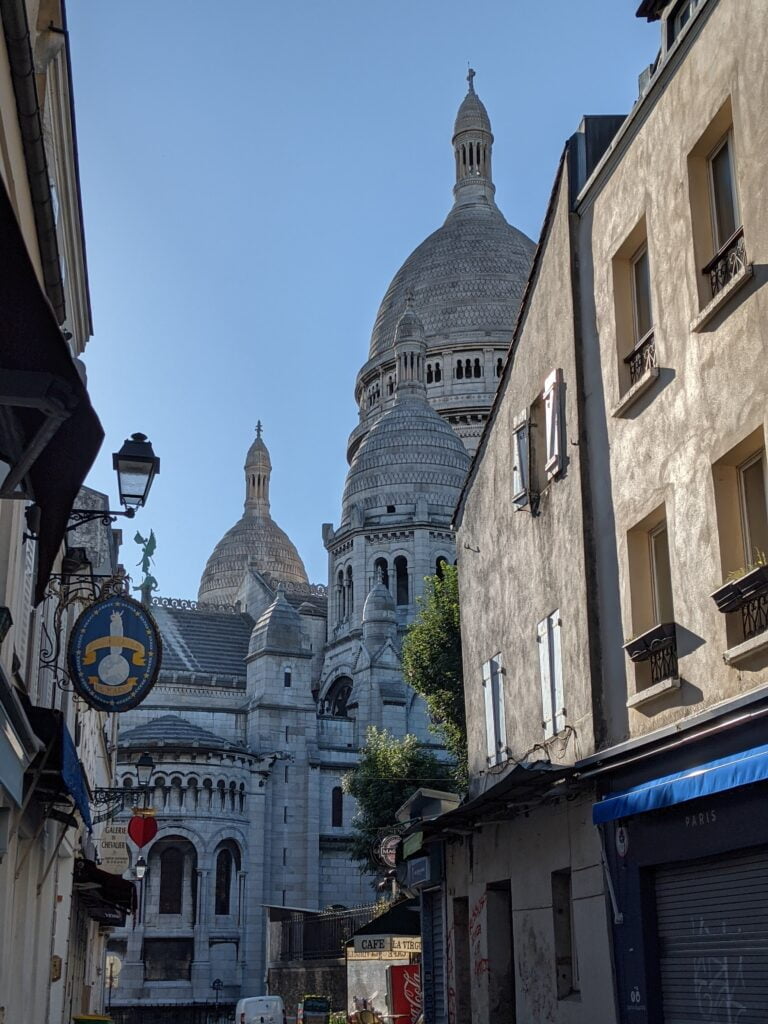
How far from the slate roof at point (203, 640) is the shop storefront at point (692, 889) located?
2211 inches

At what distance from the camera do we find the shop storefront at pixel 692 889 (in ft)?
34.7

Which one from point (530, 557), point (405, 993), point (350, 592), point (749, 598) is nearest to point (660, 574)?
point (749, 598)

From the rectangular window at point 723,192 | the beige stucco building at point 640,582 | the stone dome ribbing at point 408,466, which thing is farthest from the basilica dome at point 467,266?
the rectangular window at point 723,192

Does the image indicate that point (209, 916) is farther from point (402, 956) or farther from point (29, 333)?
point (29, 333)

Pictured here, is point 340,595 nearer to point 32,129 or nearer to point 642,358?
point 642,358

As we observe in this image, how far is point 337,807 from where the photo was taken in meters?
60.9

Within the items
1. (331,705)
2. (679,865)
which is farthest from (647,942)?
(331,705)

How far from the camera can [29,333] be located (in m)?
6.53

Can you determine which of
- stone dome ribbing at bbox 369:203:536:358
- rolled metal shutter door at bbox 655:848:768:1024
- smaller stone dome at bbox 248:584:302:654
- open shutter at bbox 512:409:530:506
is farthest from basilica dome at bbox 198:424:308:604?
rolled metal shutter door at bbox 655:848:768:1024

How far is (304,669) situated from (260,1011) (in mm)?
34849

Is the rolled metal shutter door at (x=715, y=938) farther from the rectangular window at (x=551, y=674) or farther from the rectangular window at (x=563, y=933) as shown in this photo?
the rectangular window at (x=551, y=674)

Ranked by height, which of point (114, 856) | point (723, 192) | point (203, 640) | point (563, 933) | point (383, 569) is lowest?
point (563, 933)

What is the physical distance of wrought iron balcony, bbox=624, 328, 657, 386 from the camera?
13.5 meters

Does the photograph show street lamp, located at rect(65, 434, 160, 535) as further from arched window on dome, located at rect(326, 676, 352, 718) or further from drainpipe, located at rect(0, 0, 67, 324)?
arched window on dome, located at rect(326, 676, 352, 718)
